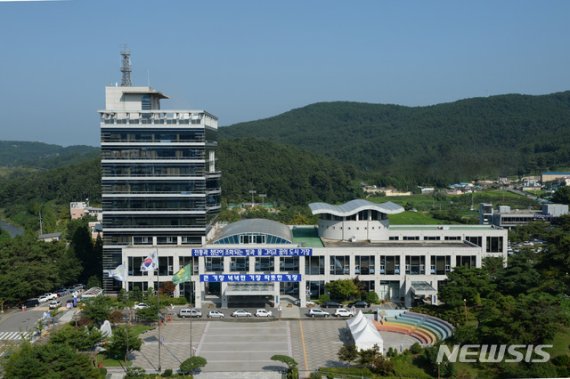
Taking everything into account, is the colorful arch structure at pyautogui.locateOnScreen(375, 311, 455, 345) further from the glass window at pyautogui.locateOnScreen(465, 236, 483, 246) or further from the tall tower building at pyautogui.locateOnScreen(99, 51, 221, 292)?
the tall tower building at pyautogui.locateOnScreen(99, 51, 221, 292)

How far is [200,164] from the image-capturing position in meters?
31.0

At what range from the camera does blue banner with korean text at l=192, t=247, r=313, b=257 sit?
29344mm

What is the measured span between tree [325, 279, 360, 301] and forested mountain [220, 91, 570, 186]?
→ 35.1 metres

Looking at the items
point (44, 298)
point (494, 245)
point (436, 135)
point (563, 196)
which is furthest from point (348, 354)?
point (436, 135)

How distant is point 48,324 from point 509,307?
1875 cm

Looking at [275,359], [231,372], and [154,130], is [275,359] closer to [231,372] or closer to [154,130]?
[231,372]

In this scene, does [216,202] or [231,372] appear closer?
[231,372]

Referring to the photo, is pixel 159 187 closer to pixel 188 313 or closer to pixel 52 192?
pixel 188 313

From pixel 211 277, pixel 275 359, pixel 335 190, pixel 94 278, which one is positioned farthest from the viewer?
pixel 335 190

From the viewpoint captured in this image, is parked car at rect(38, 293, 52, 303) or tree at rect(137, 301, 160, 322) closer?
tree at rect(137, 301, 160, 322)

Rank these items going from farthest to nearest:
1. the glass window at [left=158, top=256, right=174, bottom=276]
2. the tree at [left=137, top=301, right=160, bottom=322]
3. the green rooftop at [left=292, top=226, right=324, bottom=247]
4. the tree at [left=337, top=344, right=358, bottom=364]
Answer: the green rooftop at [left=292, top=226, right=324, bottom=247] < the glass window at [left=158, top=256, right=174, bottom=276] < the tree at [left=137, top=301, right=160, bottom=322] < the tree at [left=337, top=344, right=358, bottom=364]

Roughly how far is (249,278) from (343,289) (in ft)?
14.6

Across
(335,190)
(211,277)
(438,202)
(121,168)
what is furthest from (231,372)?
(335,190)

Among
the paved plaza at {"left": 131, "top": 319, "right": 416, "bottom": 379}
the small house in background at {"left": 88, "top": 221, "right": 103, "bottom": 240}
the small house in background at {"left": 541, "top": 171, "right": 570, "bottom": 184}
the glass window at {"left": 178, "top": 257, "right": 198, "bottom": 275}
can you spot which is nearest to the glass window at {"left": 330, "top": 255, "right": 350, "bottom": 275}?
the paved plaza at {"left": 131, "top": 319, "right": 416, "bottom": 379}
